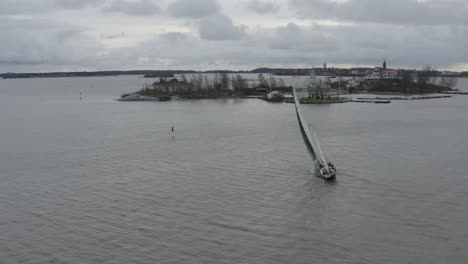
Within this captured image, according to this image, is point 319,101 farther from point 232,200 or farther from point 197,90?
point 232,200

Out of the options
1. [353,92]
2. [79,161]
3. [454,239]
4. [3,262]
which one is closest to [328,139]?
[79,161]

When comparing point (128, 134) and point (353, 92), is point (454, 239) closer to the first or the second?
point (128, 134)

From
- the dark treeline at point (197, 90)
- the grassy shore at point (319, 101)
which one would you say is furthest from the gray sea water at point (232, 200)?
the dark treeline at point (197, 90)

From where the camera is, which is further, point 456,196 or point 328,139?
point 328,139

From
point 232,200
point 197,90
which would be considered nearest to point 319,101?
point 197,90

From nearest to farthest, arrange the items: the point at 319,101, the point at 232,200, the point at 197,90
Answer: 1. the point at 232,200
2. the point at 319,101
3. the point at 197,90

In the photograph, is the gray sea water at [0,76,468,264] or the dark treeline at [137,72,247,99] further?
the dark treeline at [137,72,247,99]

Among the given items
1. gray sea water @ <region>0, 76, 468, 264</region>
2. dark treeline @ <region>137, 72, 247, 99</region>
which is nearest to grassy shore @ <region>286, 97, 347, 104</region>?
dark treeline @ <region>137, 72, 247, 99</region>

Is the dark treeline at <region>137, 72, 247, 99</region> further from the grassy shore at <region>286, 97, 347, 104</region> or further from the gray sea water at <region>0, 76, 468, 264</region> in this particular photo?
the gray sea water at <region>0, 76, 468, 264</region>
